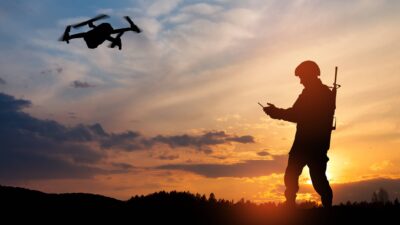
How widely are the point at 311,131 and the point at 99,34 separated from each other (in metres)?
15.3

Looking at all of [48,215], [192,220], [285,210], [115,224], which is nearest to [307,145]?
[285,210]

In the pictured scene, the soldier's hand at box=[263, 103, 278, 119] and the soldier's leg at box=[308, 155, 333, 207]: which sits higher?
the soldier's hand at box=[263, 103, 278, 119]

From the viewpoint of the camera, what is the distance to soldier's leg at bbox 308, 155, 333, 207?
34.3ft

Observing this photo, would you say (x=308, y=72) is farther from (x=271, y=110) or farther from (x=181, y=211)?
(x=181, y=211)

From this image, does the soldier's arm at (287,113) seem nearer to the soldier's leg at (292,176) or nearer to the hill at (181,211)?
the soldier's leg at (292,176)

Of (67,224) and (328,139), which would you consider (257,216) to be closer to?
(328,139)

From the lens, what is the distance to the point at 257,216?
34.0 ft

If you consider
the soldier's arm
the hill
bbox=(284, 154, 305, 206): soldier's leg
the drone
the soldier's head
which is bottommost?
the hill

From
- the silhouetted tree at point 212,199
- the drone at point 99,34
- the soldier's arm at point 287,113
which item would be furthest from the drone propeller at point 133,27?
the soldier's arm at point 287,113

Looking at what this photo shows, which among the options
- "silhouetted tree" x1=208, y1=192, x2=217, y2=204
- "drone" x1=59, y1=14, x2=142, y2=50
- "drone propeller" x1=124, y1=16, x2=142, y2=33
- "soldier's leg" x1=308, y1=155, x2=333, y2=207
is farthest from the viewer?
"drone propeller" x1=124, y1=16, x2=142, y2=33

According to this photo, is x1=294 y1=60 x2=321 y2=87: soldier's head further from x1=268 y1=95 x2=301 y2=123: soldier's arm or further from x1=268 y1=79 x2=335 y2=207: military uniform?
x1=268 y1=95 x2=301 y2=123: soldier's arm

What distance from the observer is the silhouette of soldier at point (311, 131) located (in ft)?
34.7

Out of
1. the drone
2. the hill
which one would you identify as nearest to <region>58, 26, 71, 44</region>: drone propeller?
the drone

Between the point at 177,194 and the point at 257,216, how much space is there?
3685mm
